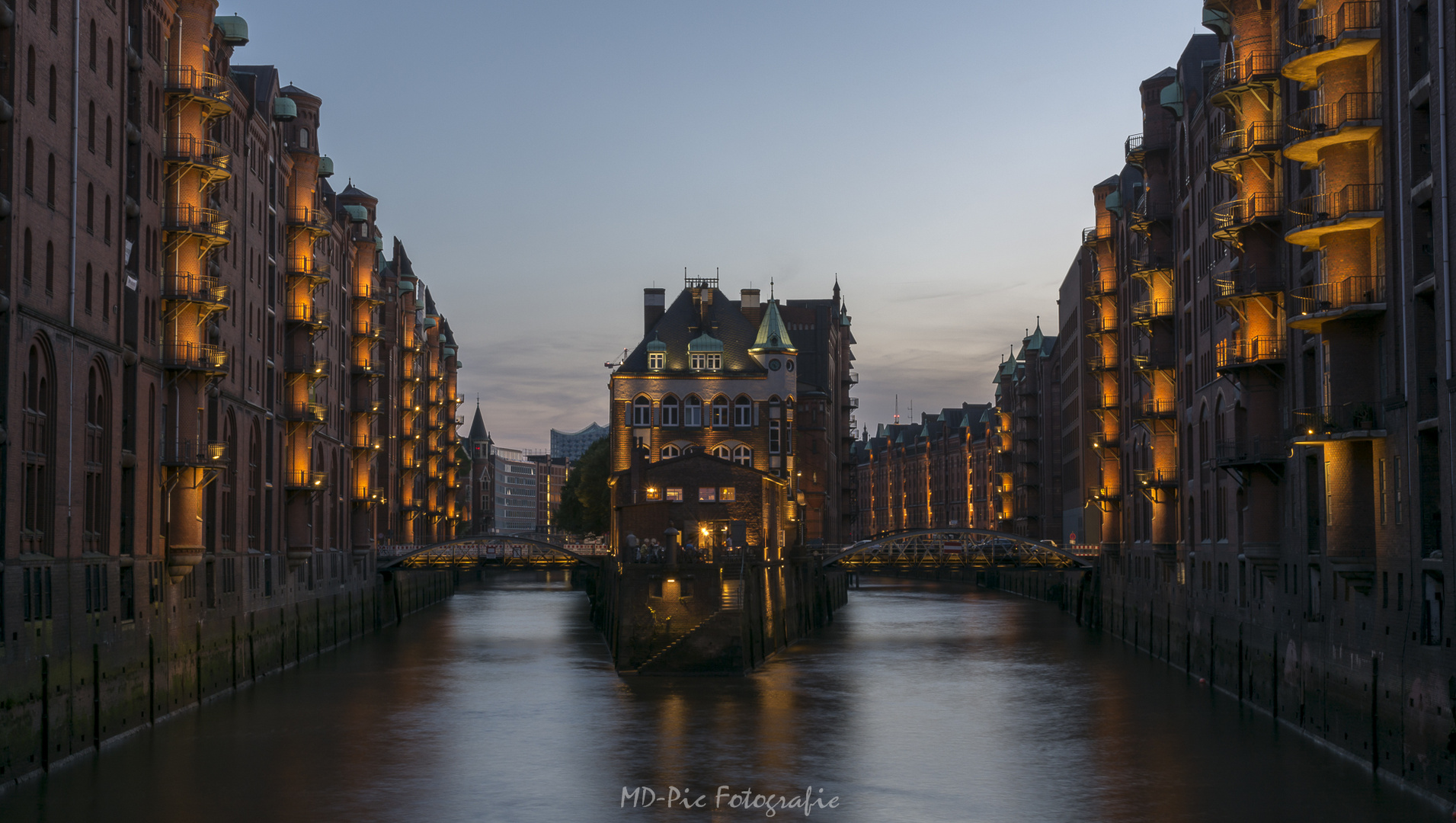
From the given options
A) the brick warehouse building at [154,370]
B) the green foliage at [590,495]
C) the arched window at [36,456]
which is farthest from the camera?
the green foliage at [590,495]

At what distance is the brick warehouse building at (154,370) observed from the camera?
37469 mm

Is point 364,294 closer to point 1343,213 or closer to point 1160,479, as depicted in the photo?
point 1160,479

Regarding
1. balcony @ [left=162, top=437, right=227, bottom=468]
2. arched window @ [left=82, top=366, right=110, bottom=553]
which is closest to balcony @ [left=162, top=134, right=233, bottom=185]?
balcony @ [left=162, top=437, right=227, bottom=468]

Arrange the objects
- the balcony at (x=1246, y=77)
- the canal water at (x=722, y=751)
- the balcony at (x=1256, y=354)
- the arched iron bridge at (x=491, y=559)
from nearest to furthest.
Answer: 1. the canal water at (x=722, y=751)
2. the balcony at (x=1246, y=77)
3. the balcony at (x=1256, y=354)
4. the arched iron bridge at (x=491, y=559)

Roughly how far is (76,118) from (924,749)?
29.8 meters

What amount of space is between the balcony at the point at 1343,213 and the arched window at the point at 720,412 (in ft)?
190

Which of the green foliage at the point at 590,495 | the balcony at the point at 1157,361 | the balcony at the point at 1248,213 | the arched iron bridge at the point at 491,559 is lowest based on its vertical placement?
the arched iron bridge at the point at 491,559

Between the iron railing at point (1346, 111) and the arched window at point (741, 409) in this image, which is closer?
the iron railing at point (1346, 111)

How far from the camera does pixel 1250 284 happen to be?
48844 mm

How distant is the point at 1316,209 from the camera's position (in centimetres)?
3922

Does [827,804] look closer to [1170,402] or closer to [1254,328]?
[1254,328]

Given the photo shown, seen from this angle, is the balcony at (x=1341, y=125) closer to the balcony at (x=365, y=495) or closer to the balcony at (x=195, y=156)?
the balcony at (x=195, y=156)

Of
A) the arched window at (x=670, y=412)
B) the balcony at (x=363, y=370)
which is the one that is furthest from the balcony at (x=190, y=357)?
the arched window at (x=670, y=412)

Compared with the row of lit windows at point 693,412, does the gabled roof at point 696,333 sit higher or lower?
higher
